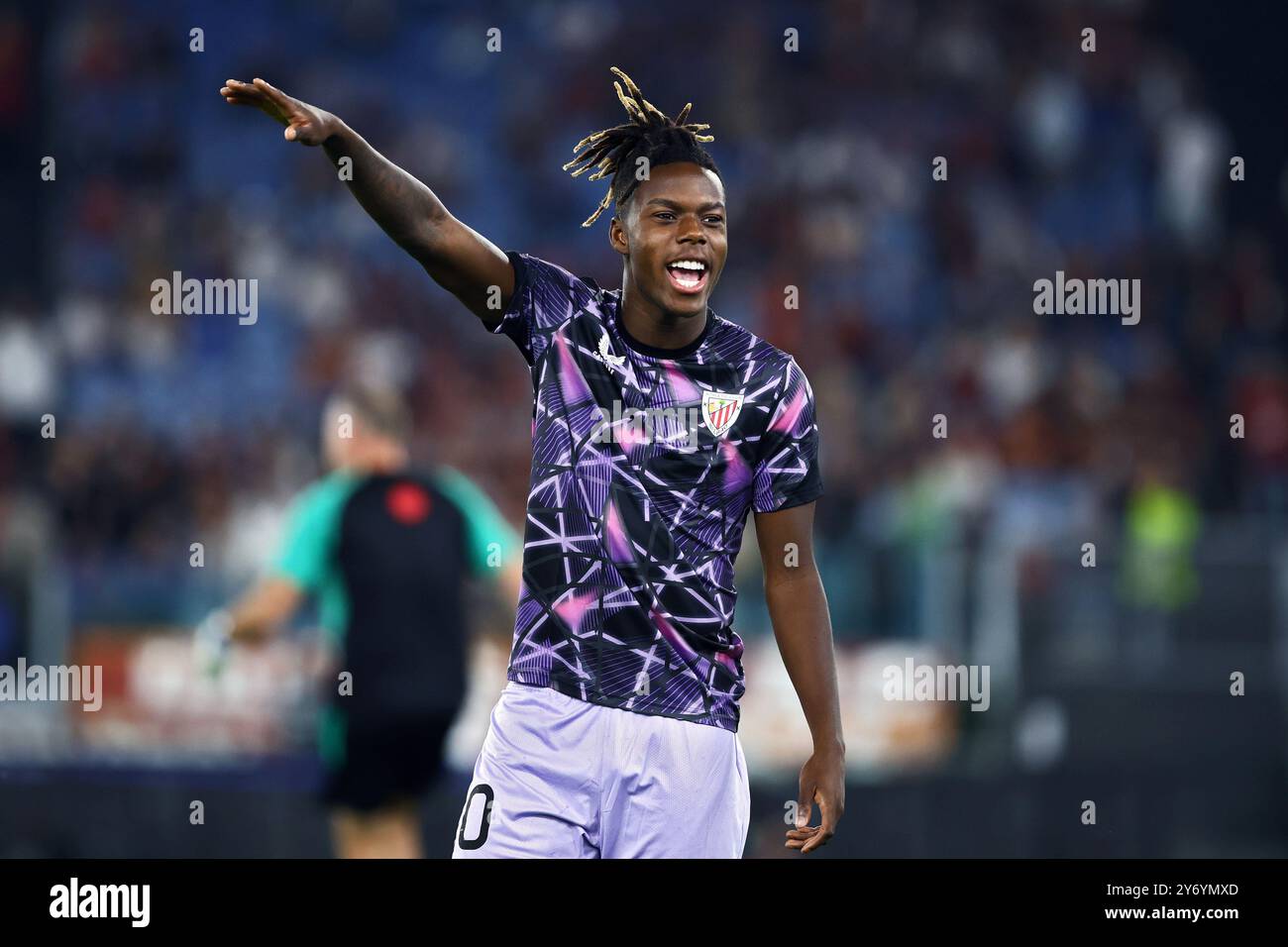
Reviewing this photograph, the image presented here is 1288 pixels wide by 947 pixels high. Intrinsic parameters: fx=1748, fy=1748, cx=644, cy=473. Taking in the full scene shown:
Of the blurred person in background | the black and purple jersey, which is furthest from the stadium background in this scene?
the black and purple jersey

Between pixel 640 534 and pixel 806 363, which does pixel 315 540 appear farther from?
pixel 806 363

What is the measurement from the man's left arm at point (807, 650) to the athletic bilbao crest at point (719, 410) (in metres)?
0.24

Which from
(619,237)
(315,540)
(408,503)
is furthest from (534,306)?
(315,540)

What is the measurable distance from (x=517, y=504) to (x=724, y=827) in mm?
6451

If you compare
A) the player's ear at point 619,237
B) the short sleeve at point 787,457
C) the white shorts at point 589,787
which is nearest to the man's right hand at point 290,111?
the player's ear at point 619,237

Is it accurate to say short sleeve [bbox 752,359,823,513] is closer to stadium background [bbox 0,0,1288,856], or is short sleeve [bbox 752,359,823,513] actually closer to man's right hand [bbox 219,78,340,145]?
man's right hand [bbox 219,78,340,145]

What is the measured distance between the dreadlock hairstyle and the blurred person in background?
279cm

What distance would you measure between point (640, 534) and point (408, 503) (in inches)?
125

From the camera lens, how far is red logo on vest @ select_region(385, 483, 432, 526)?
679cm

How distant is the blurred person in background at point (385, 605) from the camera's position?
675 cm

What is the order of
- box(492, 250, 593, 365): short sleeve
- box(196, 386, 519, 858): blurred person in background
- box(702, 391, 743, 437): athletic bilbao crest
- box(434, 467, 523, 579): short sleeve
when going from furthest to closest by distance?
box(434, 467, 523, 579): short sleeve < box(196, 386, 519, 858): blurred person in background < box(492, 250, 593, 365): short sleeve < box(702, 391, 743, 437): athletic bilbao crest

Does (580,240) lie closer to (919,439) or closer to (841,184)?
(841,184)

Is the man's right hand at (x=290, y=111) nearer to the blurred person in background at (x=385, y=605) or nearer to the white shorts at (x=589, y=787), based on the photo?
the white shorts at (x=589, y=787)

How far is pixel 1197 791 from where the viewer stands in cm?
860
